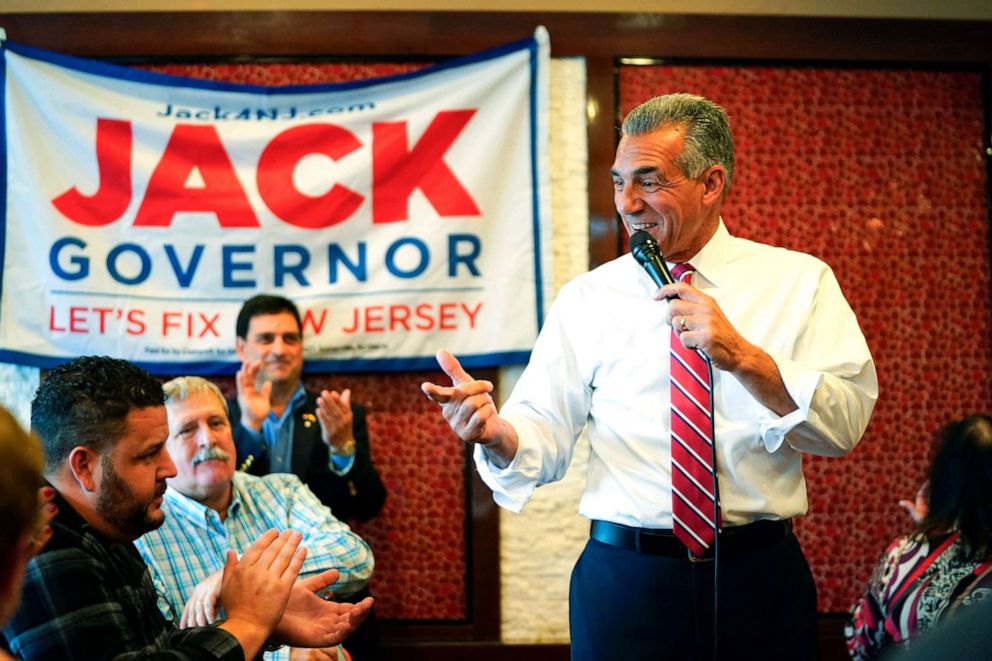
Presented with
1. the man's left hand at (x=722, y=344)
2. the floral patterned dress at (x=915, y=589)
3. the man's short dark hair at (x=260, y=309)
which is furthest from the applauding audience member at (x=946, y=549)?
the man's short dark hair at (x=260, y=309)

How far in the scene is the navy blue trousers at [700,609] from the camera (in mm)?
1829

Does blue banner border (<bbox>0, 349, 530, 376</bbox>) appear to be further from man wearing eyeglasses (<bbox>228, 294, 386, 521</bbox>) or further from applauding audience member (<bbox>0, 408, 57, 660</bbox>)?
applauding audience member (<bbox>0, 408, 57, 660</bbox>)

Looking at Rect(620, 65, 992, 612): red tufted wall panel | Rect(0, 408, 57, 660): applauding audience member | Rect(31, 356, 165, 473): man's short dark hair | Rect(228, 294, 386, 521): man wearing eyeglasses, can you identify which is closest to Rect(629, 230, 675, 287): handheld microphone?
Rect(31, 356, 165, 473): man's short dark hair

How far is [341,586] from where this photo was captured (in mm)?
2709

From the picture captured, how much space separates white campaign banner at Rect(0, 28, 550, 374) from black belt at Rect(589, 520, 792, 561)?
1667mm

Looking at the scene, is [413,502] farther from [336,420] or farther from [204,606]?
[204,606]

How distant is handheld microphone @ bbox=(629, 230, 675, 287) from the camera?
72.1 inches

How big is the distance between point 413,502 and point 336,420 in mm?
648

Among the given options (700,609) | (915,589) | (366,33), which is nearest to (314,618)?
(700,609)

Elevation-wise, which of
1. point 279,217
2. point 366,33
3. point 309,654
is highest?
point 366,33

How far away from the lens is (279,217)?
11.8 ft

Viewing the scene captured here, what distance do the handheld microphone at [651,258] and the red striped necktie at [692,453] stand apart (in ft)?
0.32

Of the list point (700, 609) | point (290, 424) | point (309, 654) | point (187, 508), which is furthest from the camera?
point (290, 424)

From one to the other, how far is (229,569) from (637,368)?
84 cm
